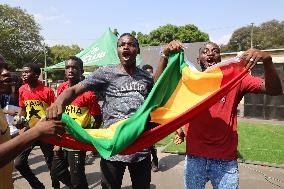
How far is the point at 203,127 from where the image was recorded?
3674 mm

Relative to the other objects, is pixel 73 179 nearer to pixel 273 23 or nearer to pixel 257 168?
pixel 257 168

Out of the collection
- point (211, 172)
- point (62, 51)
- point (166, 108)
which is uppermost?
point (62, 51)

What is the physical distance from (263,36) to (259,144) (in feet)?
201

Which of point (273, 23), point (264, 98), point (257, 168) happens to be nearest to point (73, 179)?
point (257, 168)

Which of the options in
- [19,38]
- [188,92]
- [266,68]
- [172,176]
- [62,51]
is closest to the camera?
[266,68]

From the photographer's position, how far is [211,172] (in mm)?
3705

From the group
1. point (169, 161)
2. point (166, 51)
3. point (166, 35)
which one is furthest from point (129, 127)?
point (166, 35)

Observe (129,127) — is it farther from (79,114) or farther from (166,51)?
(79,114)

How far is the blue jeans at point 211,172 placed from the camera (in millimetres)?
3602

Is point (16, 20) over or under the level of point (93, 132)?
over

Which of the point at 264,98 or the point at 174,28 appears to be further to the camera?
the point at 174,28

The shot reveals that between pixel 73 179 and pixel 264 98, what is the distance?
11518 mm

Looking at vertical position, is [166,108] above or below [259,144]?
above

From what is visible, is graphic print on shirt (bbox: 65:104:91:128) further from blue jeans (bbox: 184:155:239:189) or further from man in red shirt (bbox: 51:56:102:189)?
blue jeans (bbox: 184:155:239:189)
